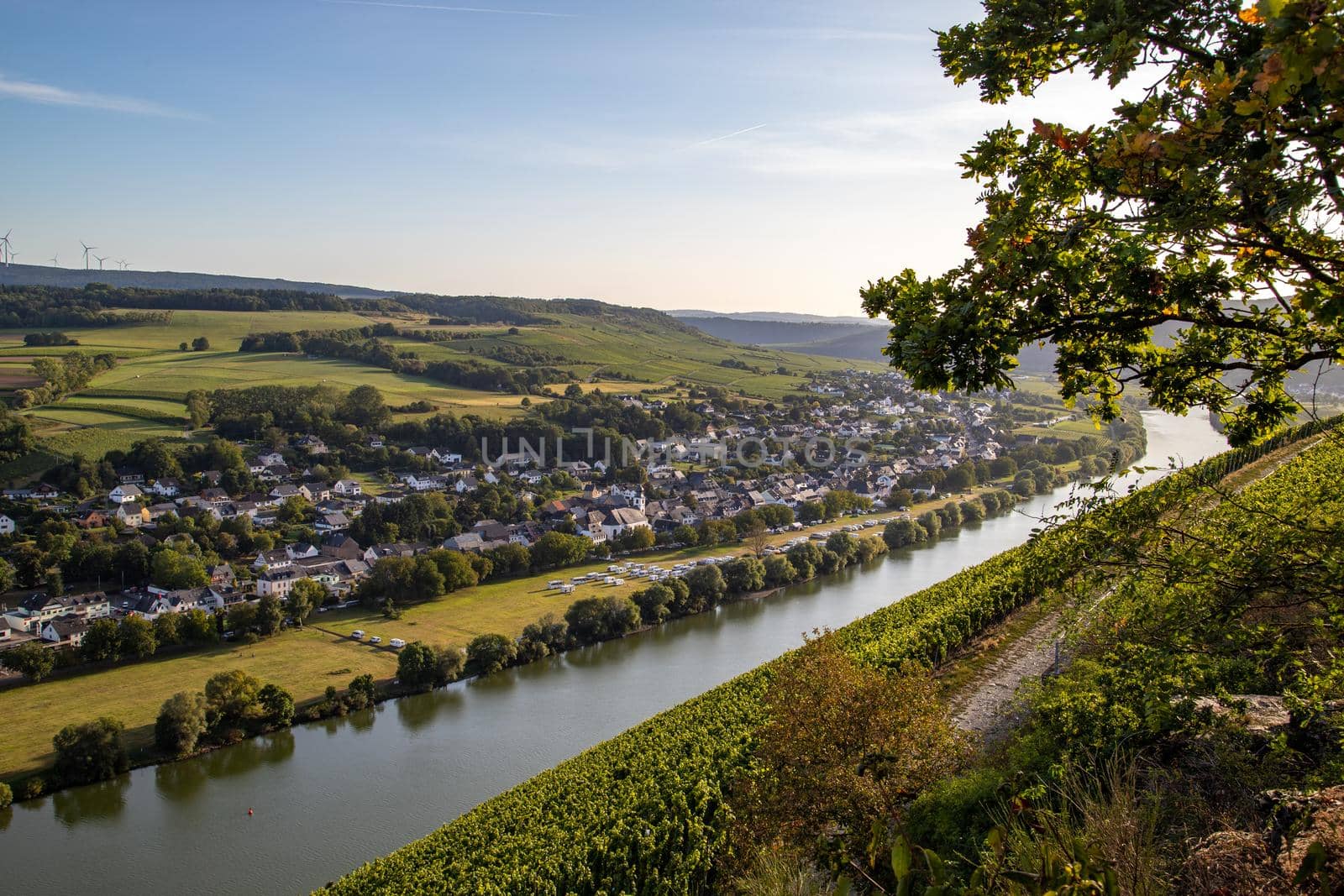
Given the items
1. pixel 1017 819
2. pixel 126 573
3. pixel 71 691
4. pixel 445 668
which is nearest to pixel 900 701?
pixel 1017 819

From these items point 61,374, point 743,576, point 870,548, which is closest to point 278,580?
point 743,576

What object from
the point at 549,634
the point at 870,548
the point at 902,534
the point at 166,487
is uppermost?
the point at 166,487

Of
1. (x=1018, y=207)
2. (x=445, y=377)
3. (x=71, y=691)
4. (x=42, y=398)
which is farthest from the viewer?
(x=445, y=377)

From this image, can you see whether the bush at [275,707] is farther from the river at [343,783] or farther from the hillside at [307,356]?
the hillside at [307,356]

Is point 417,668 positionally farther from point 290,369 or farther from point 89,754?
point 290,369

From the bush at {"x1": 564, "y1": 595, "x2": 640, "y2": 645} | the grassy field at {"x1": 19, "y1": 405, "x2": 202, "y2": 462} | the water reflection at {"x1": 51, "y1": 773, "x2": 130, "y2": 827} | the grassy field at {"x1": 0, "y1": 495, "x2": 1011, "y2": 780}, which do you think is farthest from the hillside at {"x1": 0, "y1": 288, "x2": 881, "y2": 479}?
the bush at {"x1": 564, "y1": 595, "x2": 640, "y2": 645}

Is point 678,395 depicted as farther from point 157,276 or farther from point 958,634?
point 157,276
